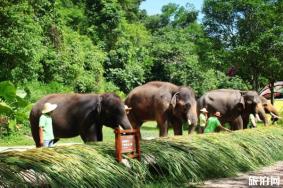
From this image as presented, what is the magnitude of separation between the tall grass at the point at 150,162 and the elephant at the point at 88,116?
1.43m

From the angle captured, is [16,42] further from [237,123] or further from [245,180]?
[245,180]

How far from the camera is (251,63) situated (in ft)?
99.3

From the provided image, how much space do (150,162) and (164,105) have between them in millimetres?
5273

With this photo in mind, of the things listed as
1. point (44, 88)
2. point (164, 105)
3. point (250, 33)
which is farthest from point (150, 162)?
point (250, 33)

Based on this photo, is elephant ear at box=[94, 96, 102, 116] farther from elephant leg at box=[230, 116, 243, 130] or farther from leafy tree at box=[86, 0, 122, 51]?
leafy tree at box=[86, 0, 122, 51]

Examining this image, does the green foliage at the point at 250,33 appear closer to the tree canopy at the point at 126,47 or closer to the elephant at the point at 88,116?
the tree canopy at the point at 126,47

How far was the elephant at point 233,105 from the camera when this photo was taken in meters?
17.6

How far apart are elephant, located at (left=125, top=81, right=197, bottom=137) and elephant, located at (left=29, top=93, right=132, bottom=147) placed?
3.16 meters

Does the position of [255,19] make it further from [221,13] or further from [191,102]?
[191,102]

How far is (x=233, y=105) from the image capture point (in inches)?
701

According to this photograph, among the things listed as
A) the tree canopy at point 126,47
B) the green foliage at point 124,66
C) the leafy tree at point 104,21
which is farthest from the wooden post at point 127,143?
the leafy tree at point 104,21

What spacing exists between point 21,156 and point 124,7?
46448 millimetres

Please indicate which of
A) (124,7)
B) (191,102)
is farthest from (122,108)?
(124,7)

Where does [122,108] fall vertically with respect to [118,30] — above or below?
below
